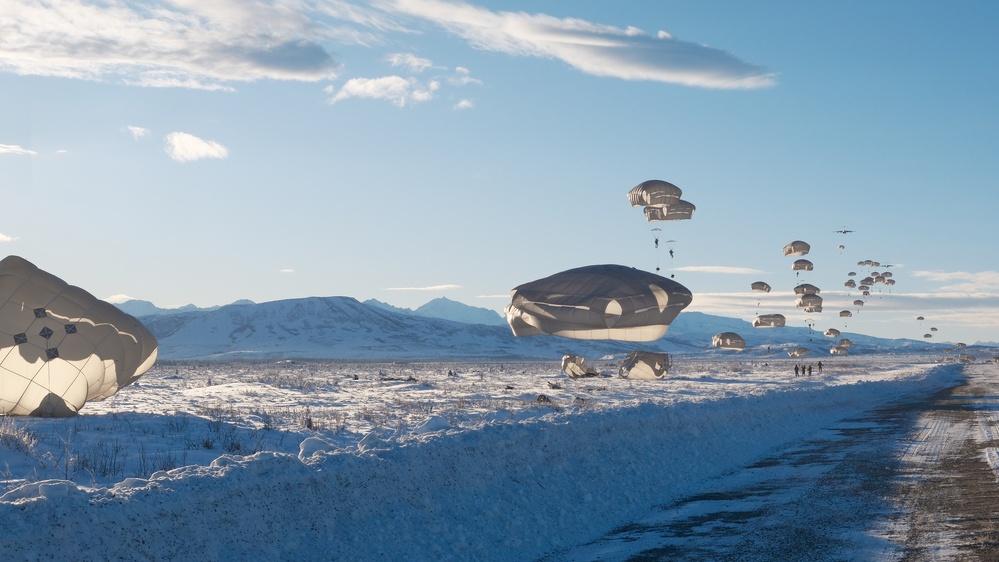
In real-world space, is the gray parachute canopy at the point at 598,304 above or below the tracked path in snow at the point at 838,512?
above

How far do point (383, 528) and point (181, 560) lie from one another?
2.63m

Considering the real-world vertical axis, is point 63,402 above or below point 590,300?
below

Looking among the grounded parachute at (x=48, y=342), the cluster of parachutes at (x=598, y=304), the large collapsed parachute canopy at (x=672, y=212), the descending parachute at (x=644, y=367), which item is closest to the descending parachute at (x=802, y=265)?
the descending parachute at (x=644, y=367)

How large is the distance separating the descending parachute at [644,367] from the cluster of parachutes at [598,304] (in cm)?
2853

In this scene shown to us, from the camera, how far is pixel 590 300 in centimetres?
2814

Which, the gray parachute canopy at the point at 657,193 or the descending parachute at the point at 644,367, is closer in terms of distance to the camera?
the gray parachute canopy at the point at 657,193

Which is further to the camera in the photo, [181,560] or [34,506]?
[181,560]

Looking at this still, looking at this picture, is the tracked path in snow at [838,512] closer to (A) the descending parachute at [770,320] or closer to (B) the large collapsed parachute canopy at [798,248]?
(B) the large collapsed parachute canopy at [798,248]

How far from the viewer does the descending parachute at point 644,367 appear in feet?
193

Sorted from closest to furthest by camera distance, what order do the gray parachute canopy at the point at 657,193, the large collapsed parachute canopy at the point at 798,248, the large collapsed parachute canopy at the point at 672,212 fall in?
the gray parachute canopy at the point at 657,193, the large collapsed parachute canopy at the point at 672,212, the large collapsed parachute canopy at the point at 798,248

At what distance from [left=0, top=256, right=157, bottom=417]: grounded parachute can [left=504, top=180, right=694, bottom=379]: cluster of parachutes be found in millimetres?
13062

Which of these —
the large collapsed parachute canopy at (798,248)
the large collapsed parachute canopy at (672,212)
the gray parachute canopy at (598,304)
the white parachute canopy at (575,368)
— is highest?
the large collapsed parachute canopy at (798,248)

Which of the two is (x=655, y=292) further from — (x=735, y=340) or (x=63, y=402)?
(x=735, y=340)

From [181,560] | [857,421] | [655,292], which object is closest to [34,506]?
[181,560]
